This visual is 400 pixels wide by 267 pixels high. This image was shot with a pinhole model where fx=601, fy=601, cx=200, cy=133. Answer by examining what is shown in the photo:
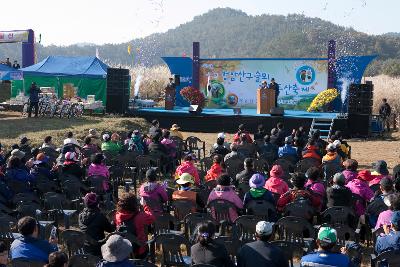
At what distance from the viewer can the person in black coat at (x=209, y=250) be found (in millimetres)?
5754

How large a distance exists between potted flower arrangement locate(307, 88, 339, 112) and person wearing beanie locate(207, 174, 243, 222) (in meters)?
16.9

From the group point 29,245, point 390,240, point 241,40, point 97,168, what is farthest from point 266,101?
point 241,40

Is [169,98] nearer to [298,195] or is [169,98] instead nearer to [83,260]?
[298,195]

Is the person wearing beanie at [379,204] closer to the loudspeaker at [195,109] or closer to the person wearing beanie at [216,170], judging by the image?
the person wearing beanie at [216,170]

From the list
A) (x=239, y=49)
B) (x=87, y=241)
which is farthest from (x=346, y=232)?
(x=239, y=49)

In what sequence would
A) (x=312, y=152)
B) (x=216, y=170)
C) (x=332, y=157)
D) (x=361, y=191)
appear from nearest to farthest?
1. (x=361, y=191)
2. (x=216, y=170)
3. (x=332, y=157)
4. (x=312, y=152)

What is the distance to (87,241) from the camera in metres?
6.73

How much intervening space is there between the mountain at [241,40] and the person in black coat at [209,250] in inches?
3696

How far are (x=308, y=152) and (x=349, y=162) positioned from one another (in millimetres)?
3080

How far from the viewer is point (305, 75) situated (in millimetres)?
25969

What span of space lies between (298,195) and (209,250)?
2.70 m

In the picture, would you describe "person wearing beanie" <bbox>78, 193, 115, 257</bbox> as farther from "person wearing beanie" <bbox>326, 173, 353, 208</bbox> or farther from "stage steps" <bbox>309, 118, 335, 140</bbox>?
"stage steps" <bbox>309, 118, 335, 140</bbox>

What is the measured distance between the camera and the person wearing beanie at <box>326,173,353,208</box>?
325 inches

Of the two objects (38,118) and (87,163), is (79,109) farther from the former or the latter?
(87,163)
